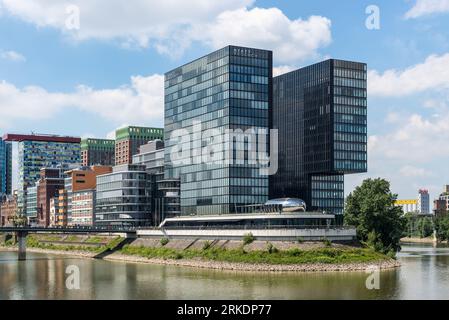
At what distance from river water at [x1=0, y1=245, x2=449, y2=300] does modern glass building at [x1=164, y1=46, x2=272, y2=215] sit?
45.5 meters

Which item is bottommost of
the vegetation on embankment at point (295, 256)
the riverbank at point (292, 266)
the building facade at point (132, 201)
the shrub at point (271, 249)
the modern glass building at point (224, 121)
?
the riverbank at point (292, 266)

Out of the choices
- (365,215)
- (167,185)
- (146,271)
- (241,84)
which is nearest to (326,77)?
(241,84)

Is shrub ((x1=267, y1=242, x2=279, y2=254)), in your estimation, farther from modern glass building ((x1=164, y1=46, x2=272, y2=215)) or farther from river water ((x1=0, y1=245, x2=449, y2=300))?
modern glass building ((x1=164, y1=46, x2=272, y2=215))

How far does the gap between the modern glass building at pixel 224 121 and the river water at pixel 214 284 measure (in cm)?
4548

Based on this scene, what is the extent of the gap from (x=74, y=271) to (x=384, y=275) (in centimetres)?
5751

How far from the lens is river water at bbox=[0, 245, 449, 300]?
85.4 m

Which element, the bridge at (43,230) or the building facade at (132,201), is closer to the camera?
the bridge at (43,230)

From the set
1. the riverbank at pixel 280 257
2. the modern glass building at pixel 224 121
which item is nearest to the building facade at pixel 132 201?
the modern glass building at pixel 224 121

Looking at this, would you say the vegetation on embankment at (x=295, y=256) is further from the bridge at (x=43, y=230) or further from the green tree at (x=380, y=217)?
the bridge at (x=43, y=230)

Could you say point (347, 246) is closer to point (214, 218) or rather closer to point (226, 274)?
point (226, 274)

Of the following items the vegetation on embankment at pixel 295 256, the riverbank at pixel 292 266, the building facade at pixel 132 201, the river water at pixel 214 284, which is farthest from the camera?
the building facade at pixel 132 201

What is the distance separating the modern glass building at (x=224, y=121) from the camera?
6511 inches

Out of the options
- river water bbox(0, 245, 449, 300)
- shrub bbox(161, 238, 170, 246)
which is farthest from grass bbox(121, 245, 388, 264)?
shrub bbox(161, 238, 170, 246)

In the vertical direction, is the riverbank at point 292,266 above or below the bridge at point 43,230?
below
